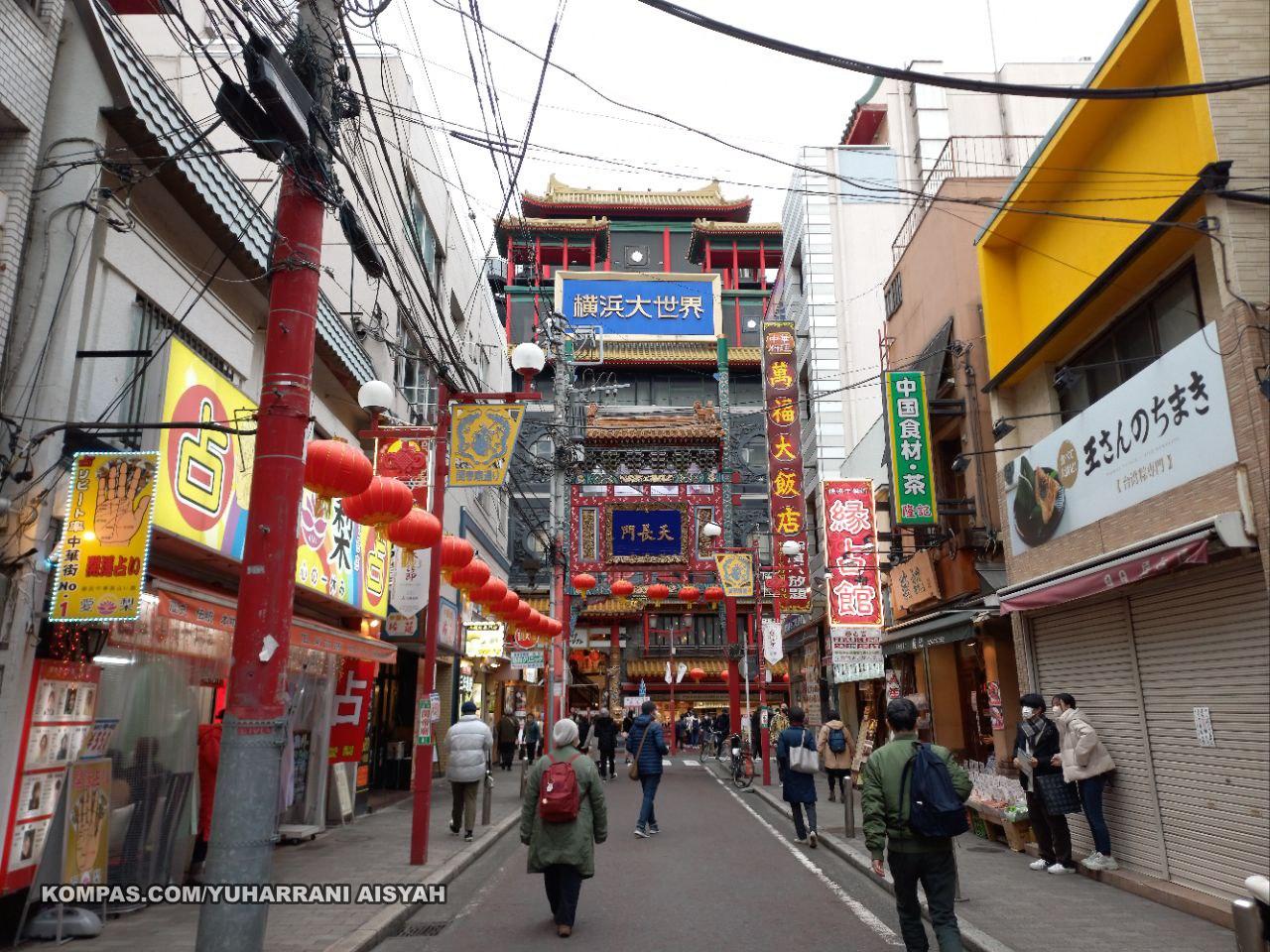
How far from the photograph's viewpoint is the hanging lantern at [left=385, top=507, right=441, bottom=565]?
10695 mm

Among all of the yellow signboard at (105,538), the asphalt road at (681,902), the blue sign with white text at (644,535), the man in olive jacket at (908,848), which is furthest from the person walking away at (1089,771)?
the blue sign with white text at (644,535)

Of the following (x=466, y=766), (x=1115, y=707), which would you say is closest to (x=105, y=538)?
(x=466, y=766)

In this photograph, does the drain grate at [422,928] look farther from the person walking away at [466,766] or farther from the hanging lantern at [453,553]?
the hanging lantern at [453,553]

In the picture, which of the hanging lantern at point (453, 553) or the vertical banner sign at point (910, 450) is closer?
the hanging lantern at point (453, 553)

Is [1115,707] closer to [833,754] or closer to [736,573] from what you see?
[833,754]

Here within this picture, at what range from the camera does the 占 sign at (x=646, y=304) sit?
165 feet

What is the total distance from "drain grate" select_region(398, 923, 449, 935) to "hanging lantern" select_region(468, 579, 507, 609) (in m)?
7.60

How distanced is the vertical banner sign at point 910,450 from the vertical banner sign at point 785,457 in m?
10.2

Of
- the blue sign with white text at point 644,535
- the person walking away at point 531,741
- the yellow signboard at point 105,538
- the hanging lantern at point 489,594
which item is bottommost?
the person walking away at point 531,741

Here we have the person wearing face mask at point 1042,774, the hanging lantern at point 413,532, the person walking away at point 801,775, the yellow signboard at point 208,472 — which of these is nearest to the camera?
the yellow signboard at point 208,472

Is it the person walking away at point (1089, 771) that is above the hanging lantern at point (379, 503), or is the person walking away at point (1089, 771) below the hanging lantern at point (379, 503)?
below

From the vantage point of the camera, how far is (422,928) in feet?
27.1

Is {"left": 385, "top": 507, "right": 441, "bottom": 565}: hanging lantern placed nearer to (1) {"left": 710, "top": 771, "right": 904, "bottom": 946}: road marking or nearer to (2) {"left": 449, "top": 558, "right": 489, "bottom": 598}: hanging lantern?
(2) {"left": 449, "top": 558, "right": 489, "bottom": 598}: hanging lantern

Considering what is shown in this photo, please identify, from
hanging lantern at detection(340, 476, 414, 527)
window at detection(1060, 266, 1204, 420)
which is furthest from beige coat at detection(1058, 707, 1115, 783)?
hanging lantern at detection(340, 476, 414, 527)
